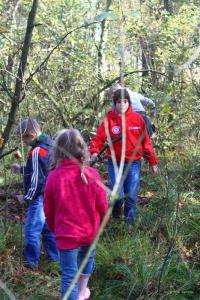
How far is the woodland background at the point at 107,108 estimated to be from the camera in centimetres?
415

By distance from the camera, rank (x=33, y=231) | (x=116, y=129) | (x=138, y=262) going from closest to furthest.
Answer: (x=138, y=262), (x=33, y=231), (x=116, y=129)

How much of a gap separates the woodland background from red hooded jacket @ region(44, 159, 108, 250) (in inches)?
22.1

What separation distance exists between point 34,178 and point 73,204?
1.13m

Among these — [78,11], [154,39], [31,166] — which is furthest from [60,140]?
[154,39]

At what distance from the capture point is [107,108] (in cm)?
748

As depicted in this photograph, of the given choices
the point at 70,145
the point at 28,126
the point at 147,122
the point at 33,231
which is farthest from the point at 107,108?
the point at 70,145

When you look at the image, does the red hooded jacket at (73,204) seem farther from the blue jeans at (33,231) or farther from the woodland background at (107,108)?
the blue jeans at (33,231)

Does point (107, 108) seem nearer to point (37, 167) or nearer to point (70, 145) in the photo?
point (37, 167)

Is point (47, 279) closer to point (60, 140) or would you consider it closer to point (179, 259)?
point (179, 259)

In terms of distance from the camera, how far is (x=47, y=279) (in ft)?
14.6

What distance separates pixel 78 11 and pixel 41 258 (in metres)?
4.68

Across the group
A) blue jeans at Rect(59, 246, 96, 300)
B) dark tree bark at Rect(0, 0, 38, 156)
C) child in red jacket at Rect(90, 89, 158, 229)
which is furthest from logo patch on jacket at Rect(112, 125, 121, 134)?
blue jeans at Rect(59, 246, 96, 300)

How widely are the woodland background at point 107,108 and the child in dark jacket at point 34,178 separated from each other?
16cm

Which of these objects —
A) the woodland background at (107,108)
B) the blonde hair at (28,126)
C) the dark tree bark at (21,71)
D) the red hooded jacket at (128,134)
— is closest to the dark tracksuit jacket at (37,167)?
the blonde hair at (28,126)
